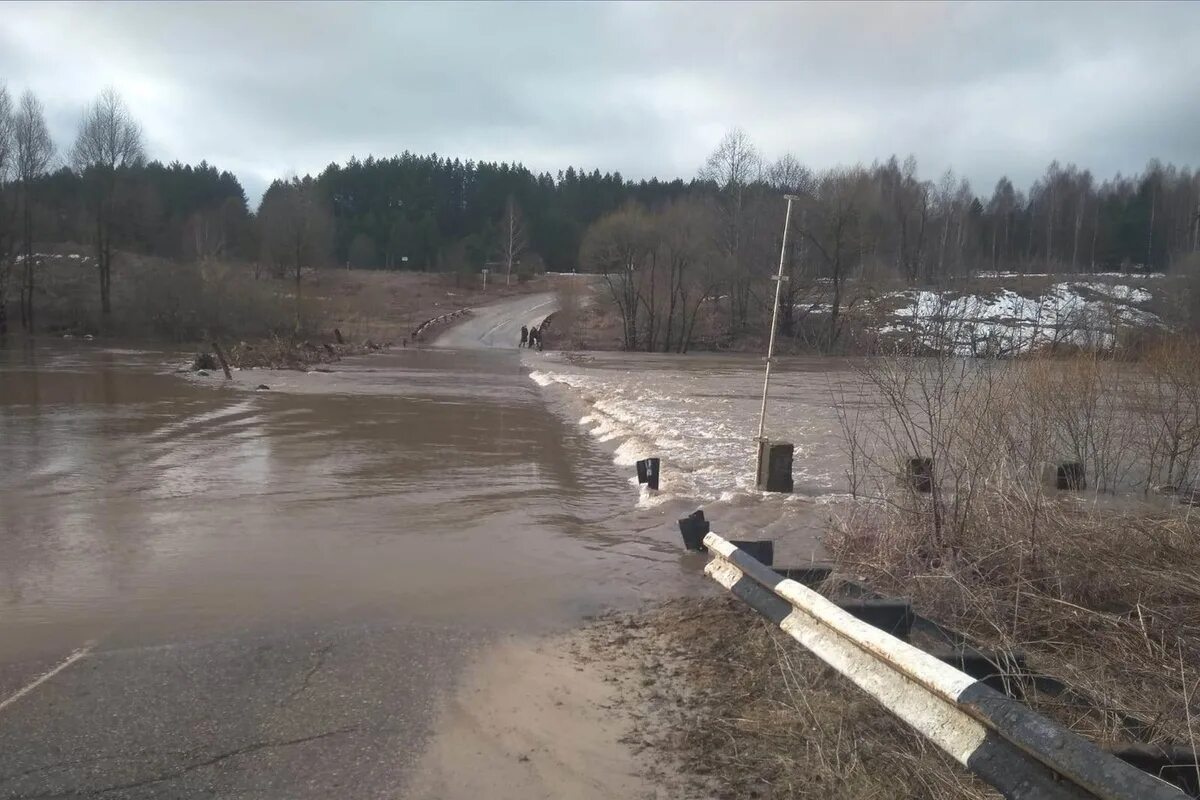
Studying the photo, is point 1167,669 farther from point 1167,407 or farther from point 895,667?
point 1167,407

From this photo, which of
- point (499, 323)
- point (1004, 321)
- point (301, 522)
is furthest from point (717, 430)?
point (499, 323)

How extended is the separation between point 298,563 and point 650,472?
16.3 feet

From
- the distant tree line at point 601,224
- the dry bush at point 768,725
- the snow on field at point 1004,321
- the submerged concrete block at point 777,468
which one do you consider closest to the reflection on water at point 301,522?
the dry bush at point 768,725

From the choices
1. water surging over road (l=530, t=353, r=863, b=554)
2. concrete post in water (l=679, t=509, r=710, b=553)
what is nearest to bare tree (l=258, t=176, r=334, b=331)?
water surging over road (l=530, t=353, r=863, b=554)

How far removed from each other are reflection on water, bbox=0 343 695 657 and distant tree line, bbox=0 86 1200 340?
2444 cm

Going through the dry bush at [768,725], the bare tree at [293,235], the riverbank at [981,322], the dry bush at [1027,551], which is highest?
the bare tree at [293,235]

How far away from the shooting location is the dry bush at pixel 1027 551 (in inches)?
180

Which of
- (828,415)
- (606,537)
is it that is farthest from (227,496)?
(828,415)

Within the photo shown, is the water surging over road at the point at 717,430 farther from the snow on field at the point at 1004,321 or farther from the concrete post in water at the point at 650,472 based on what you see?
the snow on field at the point at 1004,321

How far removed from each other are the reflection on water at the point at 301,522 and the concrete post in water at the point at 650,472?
313 millimetres

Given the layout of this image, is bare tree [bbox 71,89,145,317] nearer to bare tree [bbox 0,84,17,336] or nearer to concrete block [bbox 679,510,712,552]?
bare tree [bbox 0,84,17,336]

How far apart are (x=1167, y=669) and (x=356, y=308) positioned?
7166cm

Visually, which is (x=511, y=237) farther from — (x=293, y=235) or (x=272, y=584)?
(x=272, y=584)

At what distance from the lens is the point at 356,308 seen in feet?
235
